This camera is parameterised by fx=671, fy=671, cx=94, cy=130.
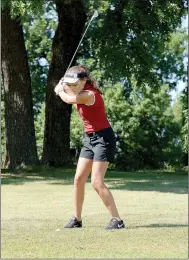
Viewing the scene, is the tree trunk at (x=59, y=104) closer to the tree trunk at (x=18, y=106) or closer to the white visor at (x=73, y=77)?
the tree trunk at (x=18, y=106)

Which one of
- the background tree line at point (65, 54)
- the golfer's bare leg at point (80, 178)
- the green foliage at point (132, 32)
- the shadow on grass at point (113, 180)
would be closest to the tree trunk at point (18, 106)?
the background tree line at point (65, 54)

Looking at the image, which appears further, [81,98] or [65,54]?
[65,54]

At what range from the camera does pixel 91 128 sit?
718cm

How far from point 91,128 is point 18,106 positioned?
13.8 m

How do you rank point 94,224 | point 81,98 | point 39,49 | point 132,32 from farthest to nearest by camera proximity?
point 39,49
point 132,32
point 94,224
point 81,98

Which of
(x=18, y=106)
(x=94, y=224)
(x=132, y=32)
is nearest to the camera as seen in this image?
(x=94, y=224)

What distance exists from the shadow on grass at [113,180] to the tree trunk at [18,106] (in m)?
1.30

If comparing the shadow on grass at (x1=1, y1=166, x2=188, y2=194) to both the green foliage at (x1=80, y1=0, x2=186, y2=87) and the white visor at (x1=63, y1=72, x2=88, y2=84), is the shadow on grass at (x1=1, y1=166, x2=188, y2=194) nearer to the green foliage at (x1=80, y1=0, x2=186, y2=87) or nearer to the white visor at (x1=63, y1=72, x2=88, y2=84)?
the green foliage at (x1=80, y1=0, x2=186, y2=87)

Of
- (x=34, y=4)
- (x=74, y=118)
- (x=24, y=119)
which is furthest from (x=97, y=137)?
(x=74, y=118)

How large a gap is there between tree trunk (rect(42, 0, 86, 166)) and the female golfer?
14013 millimetres

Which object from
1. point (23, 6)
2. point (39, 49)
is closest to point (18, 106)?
point (23, 6)

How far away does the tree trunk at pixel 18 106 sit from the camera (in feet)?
67.5

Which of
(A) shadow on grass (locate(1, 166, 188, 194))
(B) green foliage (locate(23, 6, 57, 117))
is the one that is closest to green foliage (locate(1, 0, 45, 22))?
(A) shadow on grass (locate(1, 166, 188, 194))

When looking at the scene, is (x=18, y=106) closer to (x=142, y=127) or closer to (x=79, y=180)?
(x=79, y=180)
